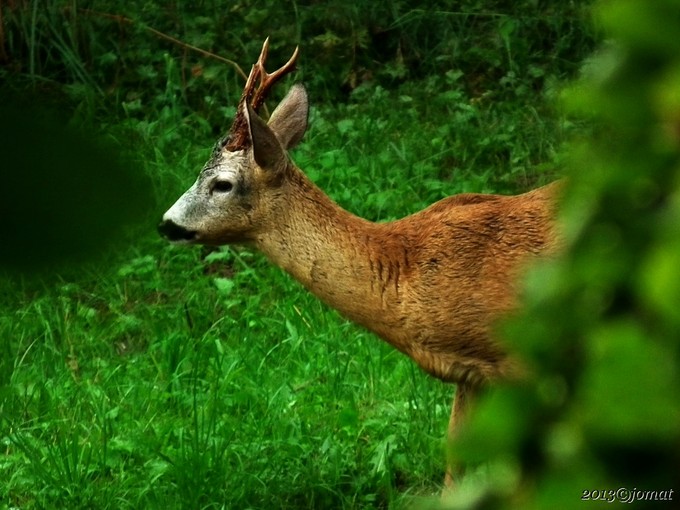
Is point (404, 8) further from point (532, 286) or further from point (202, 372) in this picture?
point (532, 286)

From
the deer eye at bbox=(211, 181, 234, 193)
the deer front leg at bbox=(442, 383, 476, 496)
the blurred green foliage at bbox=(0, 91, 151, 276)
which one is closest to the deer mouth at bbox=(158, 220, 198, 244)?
the deer eye at bbox=(211, 181, 234, 193)

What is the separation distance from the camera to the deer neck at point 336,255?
461cm

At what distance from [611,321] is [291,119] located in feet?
15.9

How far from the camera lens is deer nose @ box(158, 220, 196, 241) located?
500cm

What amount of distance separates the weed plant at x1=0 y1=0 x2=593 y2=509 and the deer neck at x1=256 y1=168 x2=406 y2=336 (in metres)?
0.49

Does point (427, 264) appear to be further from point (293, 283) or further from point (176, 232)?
point (293, 283)

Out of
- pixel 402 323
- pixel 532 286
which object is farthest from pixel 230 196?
pixel 532 286

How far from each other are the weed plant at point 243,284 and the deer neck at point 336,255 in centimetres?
49

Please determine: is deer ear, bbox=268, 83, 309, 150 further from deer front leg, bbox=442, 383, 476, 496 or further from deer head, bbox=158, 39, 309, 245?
deer front leg, bbox=442, 383, 476, 496

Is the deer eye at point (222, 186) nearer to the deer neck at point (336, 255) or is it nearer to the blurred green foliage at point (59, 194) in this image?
the deer neck at point (336, 255)

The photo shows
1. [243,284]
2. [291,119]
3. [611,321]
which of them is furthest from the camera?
[243,284]

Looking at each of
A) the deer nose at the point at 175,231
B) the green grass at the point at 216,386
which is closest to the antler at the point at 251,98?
the deer nose at the point at 175,231

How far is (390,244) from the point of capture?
4691 mm

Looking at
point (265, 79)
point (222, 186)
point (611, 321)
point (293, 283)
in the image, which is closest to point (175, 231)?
point (222, 186)
